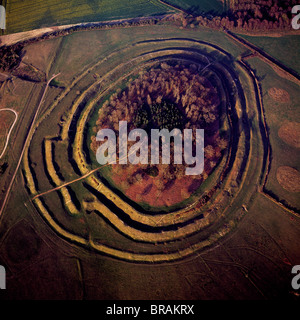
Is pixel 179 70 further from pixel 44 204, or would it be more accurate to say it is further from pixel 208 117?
pixel 44 204

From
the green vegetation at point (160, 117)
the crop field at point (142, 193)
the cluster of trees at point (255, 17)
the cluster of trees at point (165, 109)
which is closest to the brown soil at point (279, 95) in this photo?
the crop field at point (142, 193)

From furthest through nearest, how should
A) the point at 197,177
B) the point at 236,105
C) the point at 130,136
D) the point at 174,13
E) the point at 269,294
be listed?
the point at 174,13, the point at 236,105, the point at 130,136, the point at 197,177, the point at 269,294

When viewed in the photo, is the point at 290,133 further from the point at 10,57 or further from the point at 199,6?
the point at 10,57

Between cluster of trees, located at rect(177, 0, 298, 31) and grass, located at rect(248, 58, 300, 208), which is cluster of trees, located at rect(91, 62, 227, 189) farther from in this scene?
cluster of trees, located at rect(177, 0, 298, 31)

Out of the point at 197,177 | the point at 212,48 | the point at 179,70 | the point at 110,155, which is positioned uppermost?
the point at 212,48

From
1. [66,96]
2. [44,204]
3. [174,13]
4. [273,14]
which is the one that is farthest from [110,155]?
[273,14]

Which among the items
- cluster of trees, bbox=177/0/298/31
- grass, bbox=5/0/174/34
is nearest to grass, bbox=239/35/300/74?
cluster of trees, bbox=177/0/298/31
